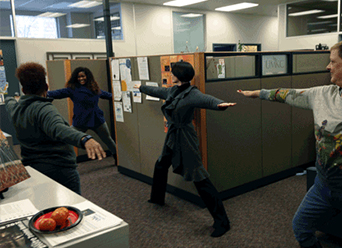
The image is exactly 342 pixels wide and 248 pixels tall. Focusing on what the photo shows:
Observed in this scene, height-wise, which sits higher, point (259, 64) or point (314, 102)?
point (259, 64)

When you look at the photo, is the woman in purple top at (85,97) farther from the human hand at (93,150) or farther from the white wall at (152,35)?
the white wall at (152,35)

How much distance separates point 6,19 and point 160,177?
5.34 meters

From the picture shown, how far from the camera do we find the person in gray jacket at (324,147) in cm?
160

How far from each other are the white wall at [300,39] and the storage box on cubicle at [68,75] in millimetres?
6394

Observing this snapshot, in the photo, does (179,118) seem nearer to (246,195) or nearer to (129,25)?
(246,195)

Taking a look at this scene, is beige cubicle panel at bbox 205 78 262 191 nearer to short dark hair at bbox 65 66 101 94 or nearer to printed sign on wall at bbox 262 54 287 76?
printed sign on wall at bbox 262 54 287 76

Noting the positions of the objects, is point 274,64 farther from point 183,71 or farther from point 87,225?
point 87,225

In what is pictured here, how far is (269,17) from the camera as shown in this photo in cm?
1200

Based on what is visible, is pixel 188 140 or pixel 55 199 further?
pixel 188 140

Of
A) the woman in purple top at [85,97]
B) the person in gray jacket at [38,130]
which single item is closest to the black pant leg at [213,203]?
the person in gray jacket at [38,130]

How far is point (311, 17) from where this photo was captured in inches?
370

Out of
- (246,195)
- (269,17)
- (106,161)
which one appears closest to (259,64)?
(246,195)

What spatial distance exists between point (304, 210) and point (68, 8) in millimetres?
7471

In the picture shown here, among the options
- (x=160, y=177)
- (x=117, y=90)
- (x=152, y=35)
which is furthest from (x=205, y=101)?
(x=152, y=35)
